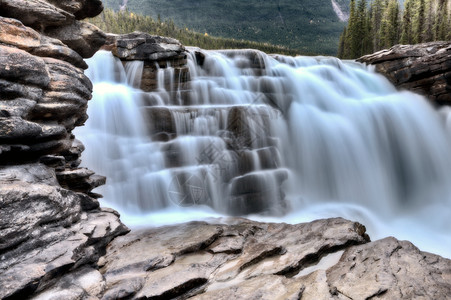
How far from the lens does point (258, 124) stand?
10.8 metres

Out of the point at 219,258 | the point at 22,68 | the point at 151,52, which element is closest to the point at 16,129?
the point at 22,68

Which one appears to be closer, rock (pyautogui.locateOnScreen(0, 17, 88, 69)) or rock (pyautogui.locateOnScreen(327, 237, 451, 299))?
rock (pyautogui.locateOnScreen(327, 237, 451, 299))

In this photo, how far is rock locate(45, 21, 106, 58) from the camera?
7.68 m

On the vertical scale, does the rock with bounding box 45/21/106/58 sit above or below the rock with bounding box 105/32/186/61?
below

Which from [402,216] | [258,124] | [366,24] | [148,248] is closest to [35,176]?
[148,248]

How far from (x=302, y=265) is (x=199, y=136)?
6537 millimetres

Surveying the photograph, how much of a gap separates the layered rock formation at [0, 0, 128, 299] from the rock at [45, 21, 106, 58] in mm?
58

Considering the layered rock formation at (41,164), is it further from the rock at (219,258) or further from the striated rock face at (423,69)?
the striated rock face at (423,69)

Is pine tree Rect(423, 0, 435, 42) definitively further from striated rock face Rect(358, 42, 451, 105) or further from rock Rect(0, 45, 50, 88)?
rock Rect(0, 45, 50, 88)

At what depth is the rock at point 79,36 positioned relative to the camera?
25.2ft

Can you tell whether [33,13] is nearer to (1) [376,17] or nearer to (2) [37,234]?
(2) [37,234]

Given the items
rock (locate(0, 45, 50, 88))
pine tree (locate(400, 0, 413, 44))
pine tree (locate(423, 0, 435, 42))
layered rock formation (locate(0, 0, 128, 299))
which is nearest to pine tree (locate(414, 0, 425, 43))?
pine tree (locate(423, 0, 435, 42))

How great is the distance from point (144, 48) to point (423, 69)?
55.2ft

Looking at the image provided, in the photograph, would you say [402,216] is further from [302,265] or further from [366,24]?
[366,24]
